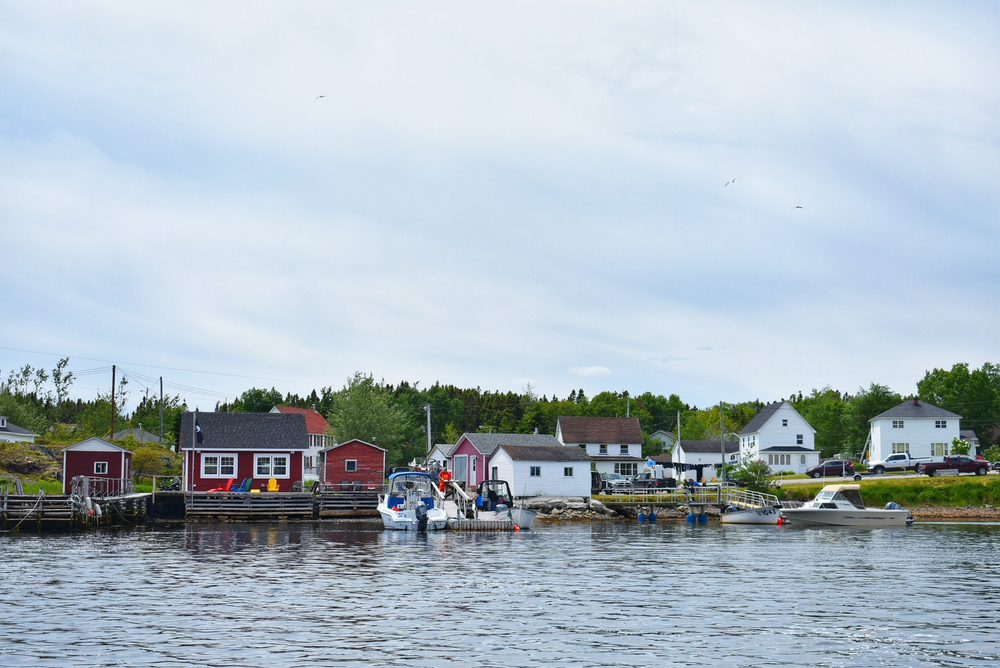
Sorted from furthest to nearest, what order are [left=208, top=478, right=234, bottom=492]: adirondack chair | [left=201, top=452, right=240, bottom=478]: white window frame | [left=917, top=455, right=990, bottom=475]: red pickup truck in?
1. [left=917, top=455, right=990, bottom=475]: red pickup truck
2. [left=201, top=452, right=240, bottom=478]: white window frame
3. [left=208, top=478, right=234, bottom=492]: adirondack chair

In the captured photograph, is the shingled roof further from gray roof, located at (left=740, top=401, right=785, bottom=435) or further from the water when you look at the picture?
the water

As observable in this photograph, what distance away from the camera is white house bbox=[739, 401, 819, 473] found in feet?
363

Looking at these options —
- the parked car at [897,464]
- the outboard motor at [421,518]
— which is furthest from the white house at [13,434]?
the parked car at [897,464]

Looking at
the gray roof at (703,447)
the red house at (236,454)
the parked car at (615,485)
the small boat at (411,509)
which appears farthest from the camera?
the gray roof at (703,447)

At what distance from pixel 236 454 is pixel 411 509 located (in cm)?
2025

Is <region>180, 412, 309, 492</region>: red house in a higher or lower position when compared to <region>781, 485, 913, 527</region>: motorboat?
higher

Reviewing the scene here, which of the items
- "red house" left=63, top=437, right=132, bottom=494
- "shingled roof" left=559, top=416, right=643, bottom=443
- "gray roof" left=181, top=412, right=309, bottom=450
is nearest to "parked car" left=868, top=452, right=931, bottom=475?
"shingled roof" left=559, top=416, right=643, bottom=443

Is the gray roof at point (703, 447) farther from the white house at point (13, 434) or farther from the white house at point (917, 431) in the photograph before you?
the white house at point (13, 434)

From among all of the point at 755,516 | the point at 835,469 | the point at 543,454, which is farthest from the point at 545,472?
the point at 835,469

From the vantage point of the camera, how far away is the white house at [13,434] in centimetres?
11185

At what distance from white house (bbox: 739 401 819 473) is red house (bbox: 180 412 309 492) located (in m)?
56.9

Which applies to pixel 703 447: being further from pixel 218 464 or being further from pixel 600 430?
pixel 218 464

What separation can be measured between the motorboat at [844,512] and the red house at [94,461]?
50757 millimetres

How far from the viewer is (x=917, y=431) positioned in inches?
3932
